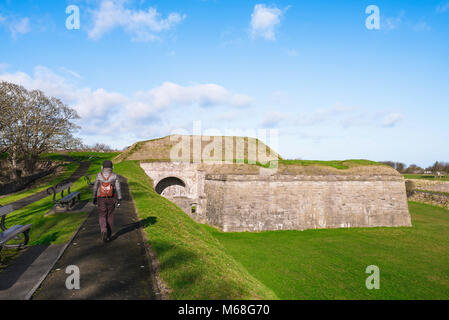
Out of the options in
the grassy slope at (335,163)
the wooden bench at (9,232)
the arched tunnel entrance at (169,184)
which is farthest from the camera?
the arched tunnel entrance at (169,184)

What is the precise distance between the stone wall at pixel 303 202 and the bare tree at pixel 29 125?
16.5m

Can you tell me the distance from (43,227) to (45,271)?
350 centimetres

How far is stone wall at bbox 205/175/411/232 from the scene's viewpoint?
20.9 metres

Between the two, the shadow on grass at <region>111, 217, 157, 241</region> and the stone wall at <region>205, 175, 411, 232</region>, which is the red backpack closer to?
the shadow on grass at <region>111, 217, 157, 241</region>

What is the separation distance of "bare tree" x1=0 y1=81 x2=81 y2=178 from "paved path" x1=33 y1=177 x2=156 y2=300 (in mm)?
22326

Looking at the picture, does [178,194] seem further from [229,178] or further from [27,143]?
[27,143]


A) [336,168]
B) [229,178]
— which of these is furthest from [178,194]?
[336,168]

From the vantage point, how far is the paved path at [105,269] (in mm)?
3514

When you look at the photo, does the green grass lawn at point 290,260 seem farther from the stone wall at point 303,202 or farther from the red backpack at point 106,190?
the red backpack at point 106,190

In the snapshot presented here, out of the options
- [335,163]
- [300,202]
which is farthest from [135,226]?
[335,163]

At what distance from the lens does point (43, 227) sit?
7.11 meters

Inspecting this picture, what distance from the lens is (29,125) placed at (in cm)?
2408

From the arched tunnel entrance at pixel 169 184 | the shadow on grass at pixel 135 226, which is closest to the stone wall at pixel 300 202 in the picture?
the arched tunnel entrance at pixel 169 184
